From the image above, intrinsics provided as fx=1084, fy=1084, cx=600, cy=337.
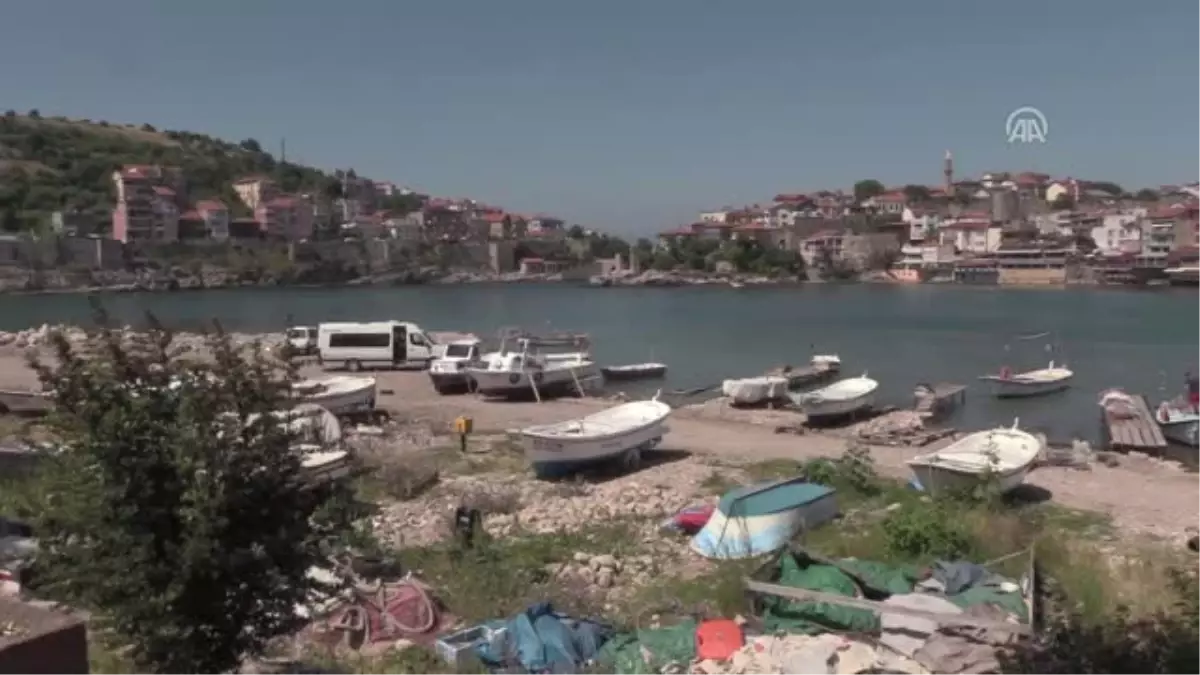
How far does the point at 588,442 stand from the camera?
16250 mm

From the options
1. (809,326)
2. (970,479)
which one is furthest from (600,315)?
(970,479)

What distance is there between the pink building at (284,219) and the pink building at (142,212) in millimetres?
11939

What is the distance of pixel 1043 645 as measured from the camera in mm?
6797

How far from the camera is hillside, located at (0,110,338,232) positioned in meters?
133

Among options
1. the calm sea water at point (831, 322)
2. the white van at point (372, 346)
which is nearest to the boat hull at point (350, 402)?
the white van at point (372, 346)

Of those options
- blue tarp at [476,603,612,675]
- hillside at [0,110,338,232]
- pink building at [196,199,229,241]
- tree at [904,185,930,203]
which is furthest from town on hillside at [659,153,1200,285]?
blue tarp at [476,603,612,675]

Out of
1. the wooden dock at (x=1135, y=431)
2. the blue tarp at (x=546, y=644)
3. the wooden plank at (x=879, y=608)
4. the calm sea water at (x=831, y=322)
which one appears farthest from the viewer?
the calm sea water at (x=831, y=322)

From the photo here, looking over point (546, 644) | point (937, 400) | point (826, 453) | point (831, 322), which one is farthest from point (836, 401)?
point (831, 322)

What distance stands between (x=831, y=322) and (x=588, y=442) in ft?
182

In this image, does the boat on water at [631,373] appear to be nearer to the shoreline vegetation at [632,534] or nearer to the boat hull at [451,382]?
the boat hull at [451,382]

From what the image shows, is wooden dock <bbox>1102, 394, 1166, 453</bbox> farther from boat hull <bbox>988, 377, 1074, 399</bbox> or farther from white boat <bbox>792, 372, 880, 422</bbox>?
boat hull <bbox>988, 377, 1074, 399</bbox>

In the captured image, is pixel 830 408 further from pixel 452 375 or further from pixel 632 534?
pixel 632 534

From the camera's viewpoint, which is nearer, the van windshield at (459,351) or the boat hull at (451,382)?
the boat hull at (451,382)

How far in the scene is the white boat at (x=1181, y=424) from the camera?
22.9 metres
